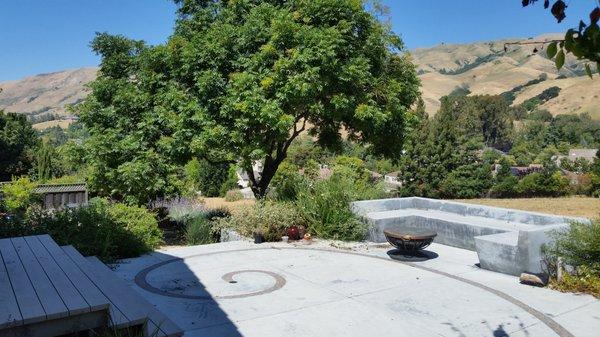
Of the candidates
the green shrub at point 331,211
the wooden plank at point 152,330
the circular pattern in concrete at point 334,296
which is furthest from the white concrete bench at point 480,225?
the wooden plank at point 152,330

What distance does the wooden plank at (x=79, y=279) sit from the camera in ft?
10.9

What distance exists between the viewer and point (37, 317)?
3025 millimetres

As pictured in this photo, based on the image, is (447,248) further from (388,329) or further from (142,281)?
(142,281)

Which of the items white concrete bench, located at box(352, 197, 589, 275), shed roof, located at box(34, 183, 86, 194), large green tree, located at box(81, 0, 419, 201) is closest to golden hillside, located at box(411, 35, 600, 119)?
large green tree, located at box(81, 0, 419, 201)

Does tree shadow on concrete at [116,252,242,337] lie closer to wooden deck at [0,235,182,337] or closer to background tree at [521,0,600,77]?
wooden deck at [0,235,182,337]

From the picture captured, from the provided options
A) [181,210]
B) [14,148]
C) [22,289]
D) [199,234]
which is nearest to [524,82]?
[14,148]

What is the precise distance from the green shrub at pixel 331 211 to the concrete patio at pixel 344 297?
1.19 metres

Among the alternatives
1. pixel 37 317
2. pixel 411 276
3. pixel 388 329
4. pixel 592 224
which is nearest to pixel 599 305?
pixel 592 224

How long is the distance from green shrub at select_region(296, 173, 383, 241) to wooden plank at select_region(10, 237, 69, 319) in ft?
19.4

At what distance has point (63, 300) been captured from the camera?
132 inches

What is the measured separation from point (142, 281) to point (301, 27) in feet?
23.0

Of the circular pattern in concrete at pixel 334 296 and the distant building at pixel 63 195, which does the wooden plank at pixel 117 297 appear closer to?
the circular pattern in concrete at pixel 334 296

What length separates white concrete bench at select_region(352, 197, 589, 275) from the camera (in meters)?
6.61

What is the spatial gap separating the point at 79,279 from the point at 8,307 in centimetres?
76
